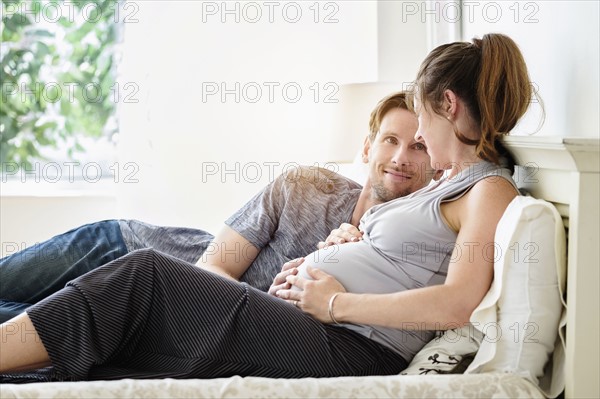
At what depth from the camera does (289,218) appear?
7.49 feet

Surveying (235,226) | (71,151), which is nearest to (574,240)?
(235,226)

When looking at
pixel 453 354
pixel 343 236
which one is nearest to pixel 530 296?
pixel 453 354

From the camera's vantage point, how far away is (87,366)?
153 cm

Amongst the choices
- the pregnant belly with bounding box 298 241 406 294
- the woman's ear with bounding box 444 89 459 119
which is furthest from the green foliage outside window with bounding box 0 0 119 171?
the woman's ear with bounding box 444 89 459 119

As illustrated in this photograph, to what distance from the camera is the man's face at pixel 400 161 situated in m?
2.18

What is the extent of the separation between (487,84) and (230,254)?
91cm

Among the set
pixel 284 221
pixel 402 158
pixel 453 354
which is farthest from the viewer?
pixel 284 221

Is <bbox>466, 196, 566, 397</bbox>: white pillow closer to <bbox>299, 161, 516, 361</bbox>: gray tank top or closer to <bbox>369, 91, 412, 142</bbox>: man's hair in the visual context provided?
<bbox>299, 161, 516, 361</bbox>: gray tank top

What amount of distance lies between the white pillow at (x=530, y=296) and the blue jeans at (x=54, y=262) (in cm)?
131

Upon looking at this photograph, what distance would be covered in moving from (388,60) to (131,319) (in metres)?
2.24

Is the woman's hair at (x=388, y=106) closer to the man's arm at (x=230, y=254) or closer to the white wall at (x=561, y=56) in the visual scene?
the white wall at (x=561, y=56)

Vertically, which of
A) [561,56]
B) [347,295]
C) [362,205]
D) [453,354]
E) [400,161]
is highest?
[561,56]

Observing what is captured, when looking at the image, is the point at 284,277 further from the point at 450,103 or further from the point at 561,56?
the point at 561,56

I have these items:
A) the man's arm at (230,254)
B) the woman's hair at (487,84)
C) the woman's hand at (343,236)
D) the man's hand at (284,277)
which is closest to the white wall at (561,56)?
the woman's hair at (487,84)
